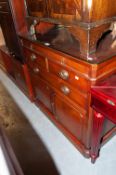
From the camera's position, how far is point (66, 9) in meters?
0.89

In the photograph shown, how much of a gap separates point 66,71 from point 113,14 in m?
0.47

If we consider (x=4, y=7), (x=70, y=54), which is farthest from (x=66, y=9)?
(x=4, y=7)

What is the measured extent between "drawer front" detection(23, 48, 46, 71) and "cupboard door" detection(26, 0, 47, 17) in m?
0.35

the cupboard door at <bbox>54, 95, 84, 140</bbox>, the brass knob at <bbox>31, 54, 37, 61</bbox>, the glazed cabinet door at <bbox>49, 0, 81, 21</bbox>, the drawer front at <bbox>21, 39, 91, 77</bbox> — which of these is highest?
the glazed cabinet door at <bbox>49, 0, 81, 21</bbox>

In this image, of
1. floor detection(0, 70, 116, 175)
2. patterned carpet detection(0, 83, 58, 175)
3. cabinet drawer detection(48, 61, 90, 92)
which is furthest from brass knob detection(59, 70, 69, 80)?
floor detection(0, 70, 116, 175)

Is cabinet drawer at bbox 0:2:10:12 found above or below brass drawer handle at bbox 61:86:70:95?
above

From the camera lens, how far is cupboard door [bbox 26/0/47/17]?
3.50 feet

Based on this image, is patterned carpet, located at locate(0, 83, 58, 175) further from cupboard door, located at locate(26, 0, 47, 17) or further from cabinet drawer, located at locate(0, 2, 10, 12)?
cabinet drawer, located at locate(0, 2, 10, 12)

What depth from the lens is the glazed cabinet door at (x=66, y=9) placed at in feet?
2.69

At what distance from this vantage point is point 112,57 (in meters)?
0.88

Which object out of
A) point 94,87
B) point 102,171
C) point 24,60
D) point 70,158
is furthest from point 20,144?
point 94,87

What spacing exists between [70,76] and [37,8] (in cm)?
60

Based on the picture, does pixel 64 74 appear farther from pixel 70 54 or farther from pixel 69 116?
pixel 69 116

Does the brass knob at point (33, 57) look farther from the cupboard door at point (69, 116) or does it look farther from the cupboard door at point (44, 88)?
the cupboard door at point (69, 116)
